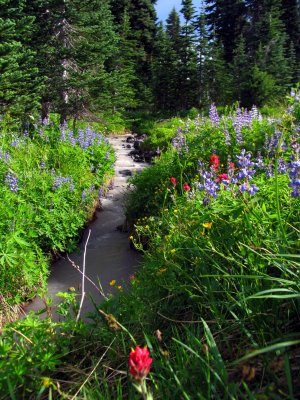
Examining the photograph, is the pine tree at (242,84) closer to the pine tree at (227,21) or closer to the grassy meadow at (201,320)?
the pine tree at (227,21)

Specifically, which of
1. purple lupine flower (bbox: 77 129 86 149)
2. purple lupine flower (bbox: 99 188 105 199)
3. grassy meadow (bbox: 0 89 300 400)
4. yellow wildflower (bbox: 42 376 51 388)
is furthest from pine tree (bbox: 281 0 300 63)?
yellow wildflower (bbox: 42 376 51 388)

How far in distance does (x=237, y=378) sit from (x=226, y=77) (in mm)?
29484

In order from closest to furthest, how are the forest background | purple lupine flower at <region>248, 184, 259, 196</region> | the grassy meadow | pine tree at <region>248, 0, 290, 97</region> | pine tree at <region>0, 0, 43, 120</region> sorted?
the grassy meadow < purple lupine flower at <region>248, 184, 259, 196</region> < pine tree at <region>0, 0, 43, 120</region> < the forest background < pine tree at <region>248, 0, 290, 97</region>

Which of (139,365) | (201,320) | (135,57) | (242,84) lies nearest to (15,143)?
(201,320)

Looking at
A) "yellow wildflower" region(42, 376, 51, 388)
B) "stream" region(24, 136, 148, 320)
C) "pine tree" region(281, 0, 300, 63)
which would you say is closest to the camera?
"yellow wildflower" region(42, 376, 51, 388)

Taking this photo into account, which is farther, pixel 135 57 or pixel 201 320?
pixel 135 57

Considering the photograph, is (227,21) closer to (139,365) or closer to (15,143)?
(15,143)

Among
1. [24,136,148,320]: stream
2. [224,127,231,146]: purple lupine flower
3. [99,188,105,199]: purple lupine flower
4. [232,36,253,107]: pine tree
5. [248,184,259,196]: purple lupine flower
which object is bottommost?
[24,136,148,320]: stream

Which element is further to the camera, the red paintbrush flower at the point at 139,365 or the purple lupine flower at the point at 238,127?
the purple lupine flower at the point at 238,127

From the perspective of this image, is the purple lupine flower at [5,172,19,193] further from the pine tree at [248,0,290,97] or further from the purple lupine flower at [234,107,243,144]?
the pine tree at [248,0,290,97]

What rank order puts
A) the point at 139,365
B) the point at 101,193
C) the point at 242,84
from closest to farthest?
the point at 139,365 → the point at 101,193 → the point at 242,84

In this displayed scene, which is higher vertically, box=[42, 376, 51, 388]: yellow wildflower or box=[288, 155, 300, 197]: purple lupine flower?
box=[288, 155, 300, 197]: purple lupine flower

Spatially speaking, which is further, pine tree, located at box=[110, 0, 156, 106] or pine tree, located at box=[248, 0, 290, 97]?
pine tree, located at box=[110, 0, 156, 106]

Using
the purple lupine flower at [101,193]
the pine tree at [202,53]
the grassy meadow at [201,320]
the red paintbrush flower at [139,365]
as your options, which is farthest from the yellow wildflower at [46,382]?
the pine tree at [202,53]
